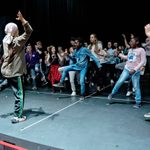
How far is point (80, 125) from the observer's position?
3.58 m

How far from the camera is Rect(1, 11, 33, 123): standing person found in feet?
11.6

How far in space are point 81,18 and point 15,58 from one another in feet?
22.2

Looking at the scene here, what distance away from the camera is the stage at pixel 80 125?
295 centimetres

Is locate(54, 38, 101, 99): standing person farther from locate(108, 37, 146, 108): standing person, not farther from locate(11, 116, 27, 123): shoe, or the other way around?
locate(11, 116, 27, 123): shoe

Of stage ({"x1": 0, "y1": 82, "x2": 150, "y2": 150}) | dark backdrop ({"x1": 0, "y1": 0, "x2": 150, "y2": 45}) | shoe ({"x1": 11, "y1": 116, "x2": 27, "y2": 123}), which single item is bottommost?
stage ({"x1": 0, "y1": 82, "x2": 150, "y2": 150})

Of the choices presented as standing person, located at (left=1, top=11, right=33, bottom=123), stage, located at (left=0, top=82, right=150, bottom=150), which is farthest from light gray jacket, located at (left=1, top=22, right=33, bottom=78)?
stage, located at (left=0, top=82, right=150, bottom=150)

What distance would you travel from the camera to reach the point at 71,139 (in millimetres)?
3068

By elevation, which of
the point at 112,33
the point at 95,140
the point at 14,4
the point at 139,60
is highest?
the point at 14,4

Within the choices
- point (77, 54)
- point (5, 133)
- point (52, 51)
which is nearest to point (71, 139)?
point (5, 133)

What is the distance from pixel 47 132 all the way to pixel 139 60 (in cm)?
194

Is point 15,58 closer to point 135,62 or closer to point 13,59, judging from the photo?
point 13,59

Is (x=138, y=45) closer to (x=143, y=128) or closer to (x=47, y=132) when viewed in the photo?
(x=143, y=128)

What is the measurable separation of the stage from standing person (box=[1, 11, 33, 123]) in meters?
0.47

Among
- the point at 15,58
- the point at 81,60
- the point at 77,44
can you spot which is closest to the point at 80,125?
the point at 15,58
